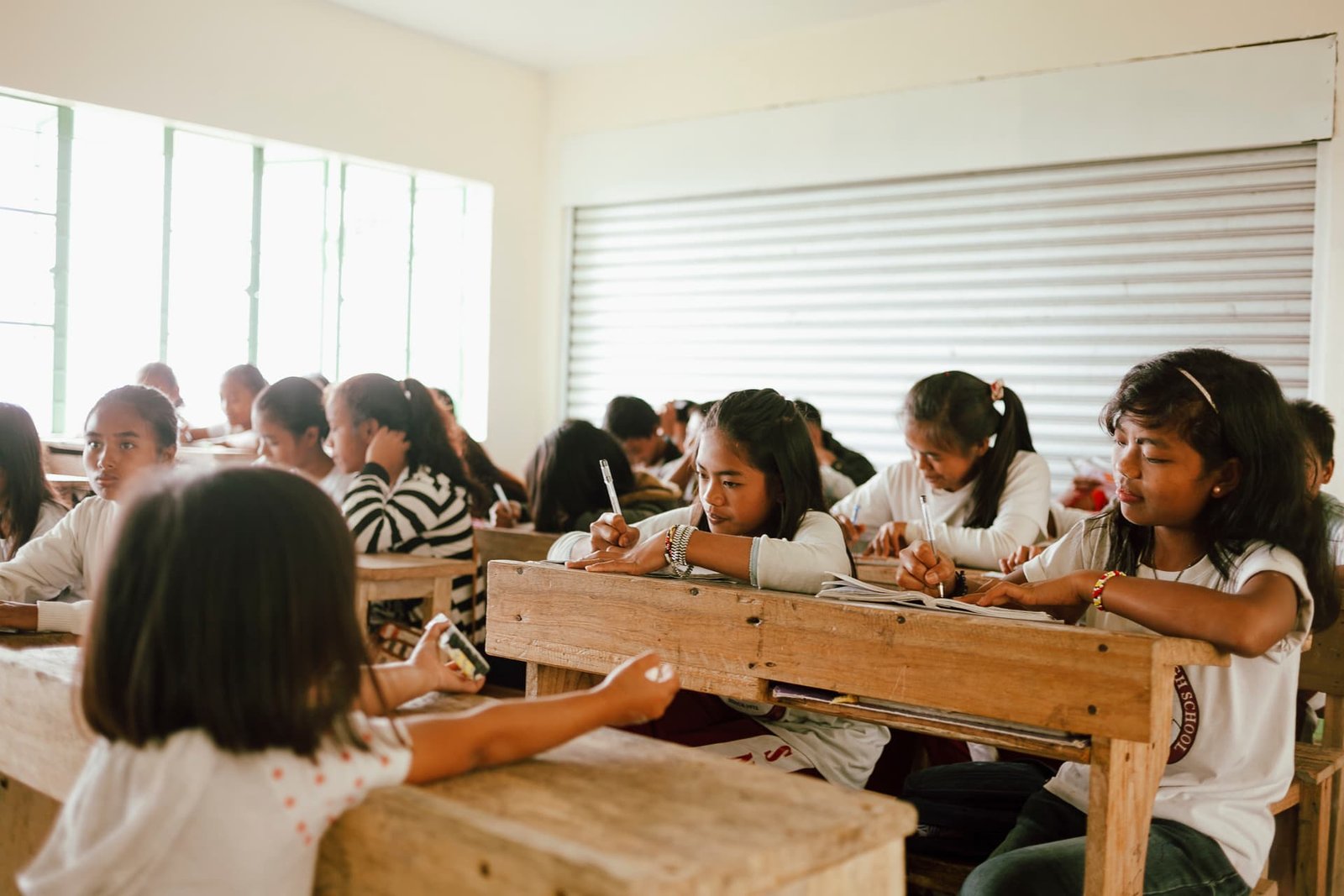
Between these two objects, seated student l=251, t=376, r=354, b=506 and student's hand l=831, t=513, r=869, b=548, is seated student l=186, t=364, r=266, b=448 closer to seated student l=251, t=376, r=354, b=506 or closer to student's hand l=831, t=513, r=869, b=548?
seated student l=251, t=376, r=354, b=506

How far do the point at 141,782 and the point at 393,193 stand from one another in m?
5.79

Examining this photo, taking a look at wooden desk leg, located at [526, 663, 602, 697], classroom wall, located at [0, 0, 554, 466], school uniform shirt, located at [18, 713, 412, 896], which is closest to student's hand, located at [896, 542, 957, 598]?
wooden desk leg, located at [526, 663, 602, 697]

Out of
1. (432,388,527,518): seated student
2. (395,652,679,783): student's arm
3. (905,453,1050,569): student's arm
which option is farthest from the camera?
(432,388,527,518): seated student

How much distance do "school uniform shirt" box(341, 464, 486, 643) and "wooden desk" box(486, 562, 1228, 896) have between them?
1581 mm

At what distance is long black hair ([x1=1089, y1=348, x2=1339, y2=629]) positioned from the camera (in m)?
1.74

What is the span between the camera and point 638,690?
Answer: 1254mm

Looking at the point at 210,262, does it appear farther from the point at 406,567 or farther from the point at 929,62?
the point at 929,62

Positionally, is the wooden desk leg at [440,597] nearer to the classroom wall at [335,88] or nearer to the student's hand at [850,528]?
the student's hand at [850,528]

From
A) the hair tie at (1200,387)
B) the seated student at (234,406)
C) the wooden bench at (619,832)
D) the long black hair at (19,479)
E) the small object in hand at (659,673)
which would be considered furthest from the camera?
the seated student at (234,406)

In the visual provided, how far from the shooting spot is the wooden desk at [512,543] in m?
3.17

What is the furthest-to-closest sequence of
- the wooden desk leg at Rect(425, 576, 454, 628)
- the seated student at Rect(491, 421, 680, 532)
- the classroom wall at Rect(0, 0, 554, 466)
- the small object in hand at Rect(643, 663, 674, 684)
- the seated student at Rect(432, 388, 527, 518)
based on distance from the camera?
the classroom wall at Rect(0, 0, 554, 466)
the seated student at Rect(432, 388, 527, 518)
the seated student at Rect(491, 421, 680, 532)
the wooden desk leg at Rect(425, 576, 454, 628)
the small object in hand at Rect(643, 663, 674, 684)

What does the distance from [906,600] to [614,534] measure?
0.61 meters

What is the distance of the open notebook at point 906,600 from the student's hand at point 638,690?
50 centimetres

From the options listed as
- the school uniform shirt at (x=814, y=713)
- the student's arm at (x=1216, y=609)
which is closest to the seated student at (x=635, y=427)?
the school uniform shirt at (x=814, y=713)
